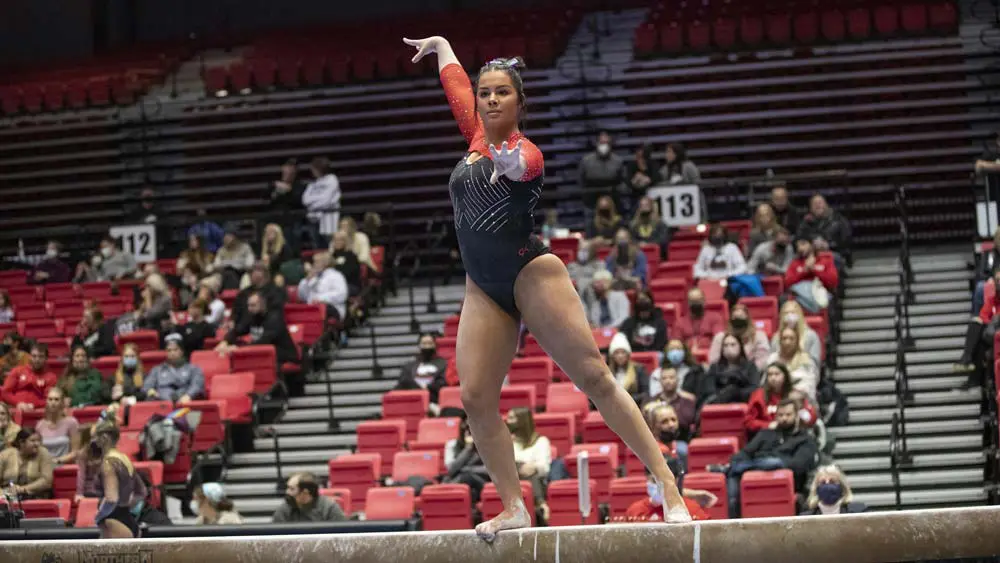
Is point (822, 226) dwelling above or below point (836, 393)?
Result: above

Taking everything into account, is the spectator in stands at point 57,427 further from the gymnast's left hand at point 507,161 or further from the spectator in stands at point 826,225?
the gymnast's left hand at point 507,161

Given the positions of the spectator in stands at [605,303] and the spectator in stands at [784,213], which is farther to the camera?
the spectator in stands at [784,213]

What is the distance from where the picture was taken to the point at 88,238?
1998 cm

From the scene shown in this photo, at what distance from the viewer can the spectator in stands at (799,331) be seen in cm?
1195

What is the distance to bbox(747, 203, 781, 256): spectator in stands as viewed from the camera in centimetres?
1429

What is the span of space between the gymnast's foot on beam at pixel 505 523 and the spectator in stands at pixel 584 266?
8586 mm

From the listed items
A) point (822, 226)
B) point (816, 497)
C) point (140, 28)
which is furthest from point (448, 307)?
point (140, 28)

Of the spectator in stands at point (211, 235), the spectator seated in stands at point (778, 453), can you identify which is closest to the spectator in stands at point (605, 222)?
the spectator in stands at point (211, 235)

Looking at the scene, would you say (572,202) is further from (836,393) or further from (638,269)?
(836,393)

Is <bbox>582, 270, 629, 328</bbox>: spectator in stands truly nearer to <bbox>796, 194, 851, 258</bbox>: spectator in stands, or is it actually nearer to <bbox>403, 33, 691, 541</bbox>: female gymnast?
<bbox>796, 194, 851, 258</bbox>: spectator in stands

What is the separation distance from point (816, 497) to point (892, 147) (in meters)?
9.61

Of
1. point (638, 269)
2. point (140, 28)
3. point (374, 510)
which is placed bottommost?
point (374, 510)

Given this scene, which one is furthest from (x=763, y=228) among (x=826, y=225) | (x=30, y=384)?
(x=30, y=384)

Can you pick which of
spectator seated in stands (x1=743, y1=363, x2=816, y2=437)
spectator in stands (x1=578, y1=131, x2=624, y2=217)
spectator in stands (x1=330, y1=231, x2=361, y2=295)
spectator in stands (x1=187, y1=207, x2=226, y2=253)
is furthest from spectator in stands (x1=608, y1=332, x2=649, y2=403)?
spectator in stands (x1=187, y1=207, x2=226, y2=253)
